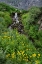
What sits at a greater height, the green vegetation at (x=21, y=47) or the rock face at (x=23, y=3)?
the green vegetation at (x=21, y=47)

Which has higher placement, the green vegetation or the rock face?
the green vegetation

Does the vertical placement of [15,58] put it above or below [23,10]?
above

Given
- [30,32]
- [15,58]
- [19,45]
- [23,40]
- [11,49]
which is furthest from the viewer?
[30,32]

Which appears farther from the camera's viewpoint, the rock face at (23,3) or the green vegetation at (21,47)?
the rock face at (23,3)

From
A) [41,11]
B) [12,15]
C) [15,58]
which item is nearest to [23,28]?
[41,11]

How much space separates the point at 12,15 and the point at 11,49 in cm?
1009

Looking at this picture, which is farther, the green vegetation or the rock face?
the rock face

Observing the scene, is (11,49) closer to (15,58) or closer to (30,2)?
(15,58)

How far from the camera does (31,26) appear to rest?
586 inches

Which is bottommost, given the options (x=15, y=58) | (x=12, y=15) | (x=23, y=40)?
(x=12, y=15)

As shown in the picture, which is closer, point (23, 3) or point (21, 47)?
point (21, 47)

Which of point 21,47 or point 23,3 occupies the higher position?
point 21,47

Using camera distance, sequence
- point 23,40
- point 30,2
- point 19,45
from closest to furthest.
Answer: point 19,45, point 23,40, point 30,2

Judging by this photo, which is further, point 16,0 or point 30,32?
point 16,0
